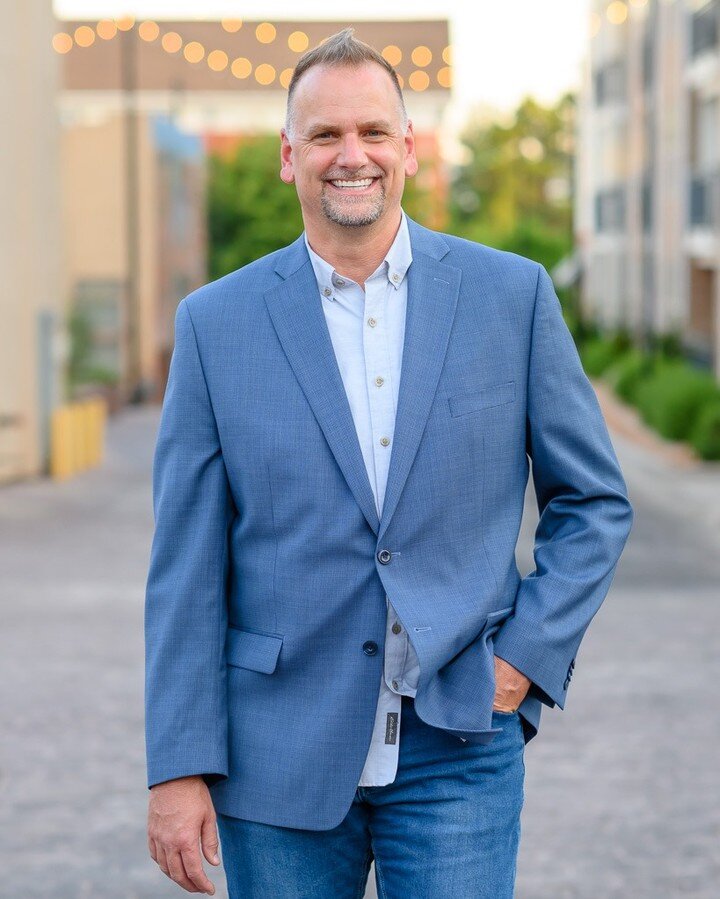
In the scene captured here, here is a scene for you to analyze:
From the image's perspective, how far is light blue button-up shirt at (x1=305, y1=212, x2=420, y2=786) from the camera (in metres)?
2.85

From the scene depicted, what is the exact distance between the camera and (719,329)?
33.8 m

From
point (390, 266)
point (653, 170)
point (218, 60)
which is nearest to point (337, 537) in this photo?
point (390, 266)

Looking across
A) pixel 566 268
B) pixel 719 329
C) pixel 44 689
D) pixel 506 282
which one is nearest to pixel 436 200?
pixel 566 268

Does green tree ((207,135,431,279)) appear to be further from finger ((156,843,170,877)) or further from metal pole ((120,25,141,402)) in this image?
finger ((156,843,170,877))

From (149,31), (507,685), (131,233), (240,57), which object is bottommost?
(131,233)

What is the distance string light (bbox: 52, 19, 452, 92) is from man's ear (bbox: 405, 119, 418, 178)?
250 feet

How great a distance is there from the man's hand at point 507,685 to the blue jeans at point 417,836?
0.10 feet

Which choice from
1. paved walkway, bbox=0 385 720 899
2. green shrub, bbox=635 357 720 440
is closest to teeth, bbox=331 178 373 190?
paved walkway, bbox=0 385 720 899

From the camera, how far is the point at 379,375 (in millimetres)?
2912

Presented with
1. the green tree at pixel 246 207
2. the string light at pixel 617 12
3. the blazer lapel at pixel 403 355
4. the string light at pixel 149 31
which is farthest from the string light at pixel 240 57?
the blazer lapel at pixel 403 355

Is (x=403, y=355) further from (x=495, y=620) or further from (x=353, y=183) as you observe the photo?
(x=495, y=620)

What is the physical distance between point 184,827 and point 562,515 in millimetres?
838

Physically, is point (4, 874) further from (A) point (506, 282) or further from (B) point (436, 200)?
(B) point (436, 200)

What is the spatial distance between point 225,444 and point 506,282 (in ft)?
1.89
